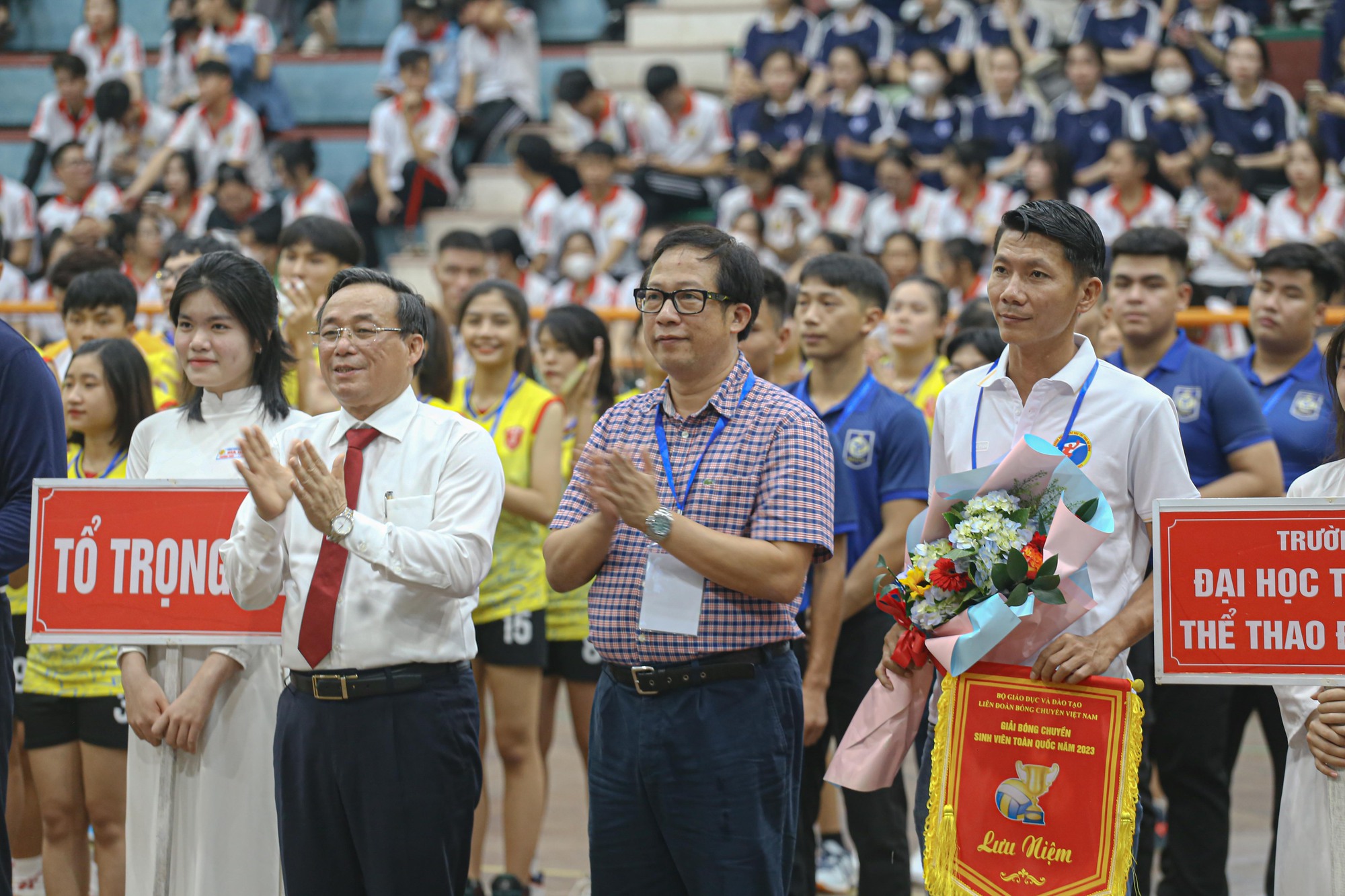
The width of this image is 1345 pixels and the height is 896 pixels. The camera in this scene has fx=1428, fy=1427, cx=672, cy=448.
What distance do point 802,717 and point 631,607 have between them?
1.49ft

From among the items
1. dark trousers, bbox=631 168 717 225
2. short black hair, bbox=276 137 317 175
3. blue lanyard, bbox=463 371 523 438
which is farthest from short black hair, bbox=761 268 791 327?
short black hair, bbox=276 137 317 175

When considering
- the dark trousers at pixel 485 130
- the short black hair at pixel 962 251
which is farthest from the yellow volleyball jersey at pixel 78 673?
the dark trousers at pixel 485 130

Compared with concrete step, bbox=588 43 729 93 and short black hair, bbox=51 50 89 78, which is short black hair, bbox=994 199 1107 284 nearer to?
concrete step, bbox=588 43 729 93

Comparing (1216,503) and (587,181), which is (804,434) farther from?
(587,181)

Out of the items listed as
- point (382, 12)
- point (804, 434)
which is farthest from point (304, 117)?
point (804, 434)

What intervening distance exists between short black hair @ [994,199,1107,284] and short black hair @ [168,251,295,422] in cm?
176

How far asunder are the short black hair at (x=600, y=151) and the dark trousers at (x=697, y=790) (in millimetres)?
7324

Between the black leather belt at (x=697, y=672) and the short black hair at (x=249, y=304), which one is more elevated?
the short black hair at (x=249, y=304)

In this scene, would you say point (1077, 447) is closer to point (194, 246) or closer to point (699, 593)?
point (699, 593)

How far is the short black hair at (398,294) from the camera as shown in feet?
10.3

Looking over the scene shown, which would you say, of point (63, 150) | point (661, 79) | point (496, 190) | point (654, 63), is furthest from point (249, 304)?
point (654, 63)

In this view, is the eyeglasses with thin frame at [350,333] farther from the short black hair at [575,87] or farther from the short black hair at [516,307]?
the short black hair at [575,87]

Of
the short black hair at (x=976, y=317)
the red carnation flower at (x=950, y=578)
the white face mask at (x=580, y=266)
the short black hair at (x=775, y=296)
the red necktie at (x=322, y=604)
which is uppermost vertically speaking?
the white face mask at (x=580, y=266)

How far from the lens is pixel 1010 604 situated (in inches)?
106
